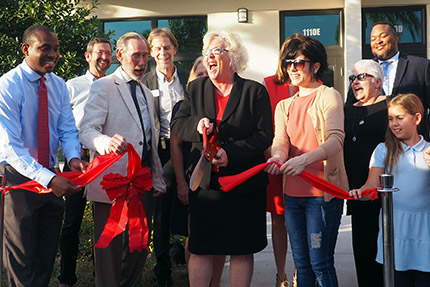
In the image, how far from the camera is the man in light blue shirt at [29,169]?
434 centimetres

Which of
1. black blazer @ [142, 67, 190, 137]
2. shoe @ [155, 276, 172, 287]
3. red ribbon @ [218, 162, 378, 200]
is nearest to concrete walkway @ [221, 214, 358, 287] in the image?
shoe @ [155, 276, 172, 287]

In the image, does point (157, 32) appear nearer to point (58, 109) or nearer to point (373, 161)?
point (58, 109)

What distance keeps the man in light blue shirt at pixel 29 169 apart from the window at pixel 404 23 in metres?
9.97

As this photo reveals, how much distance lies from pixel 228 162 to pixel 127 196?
0.88m

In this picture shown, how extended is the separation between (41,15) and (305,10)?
23.5ft

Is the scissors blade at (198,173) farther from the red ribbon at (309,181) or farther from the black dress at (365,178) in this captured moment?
the black dress at (365,178)

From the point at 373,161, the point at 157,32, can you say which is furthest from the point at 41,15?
the point at 373,161

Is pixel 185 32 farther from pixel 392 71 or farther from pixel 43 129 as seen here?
pixel 43 129

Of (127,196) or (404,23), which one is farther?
(404,23)

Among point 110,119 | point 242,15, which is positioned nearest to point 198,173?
point 110,119

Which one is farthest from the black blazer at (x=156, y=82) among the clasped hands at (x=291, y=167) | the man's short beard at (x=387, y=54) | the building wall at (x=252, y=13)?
the building wall at (x=252, y=13)

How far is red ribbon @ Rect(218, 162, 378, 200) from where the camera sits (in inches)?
172

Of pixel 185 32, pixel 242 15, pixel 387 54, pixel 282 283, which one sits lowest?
pixel 282 283

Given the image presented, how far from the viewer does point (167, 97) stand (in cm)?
596
